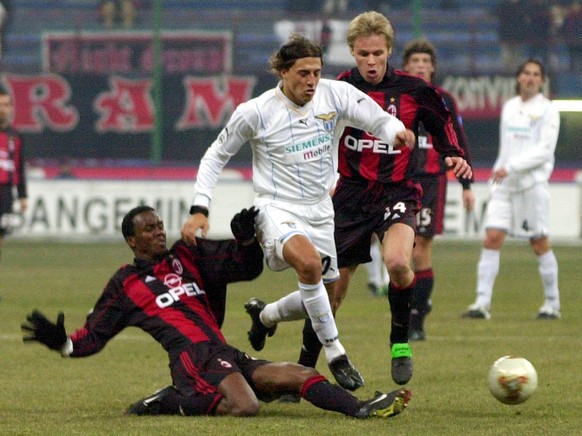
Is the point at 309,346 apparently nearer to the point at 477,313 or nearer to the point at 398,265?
the point at 398,265

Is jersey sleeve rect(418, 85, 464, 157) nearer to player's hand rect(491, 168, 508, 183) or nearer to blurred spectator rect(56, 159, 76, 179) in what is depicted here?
player's hand rect(491, 168, 508, 183)

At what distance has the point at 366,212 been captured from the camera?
786cm

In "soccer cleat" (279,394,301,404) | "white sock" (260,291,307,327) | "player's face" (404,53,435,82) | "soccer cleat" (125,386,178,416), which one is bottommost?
"soccer cleat" (279,394,301,404)

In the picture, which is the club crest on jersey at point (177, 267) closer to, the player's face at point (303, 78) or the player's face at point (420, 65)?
the player's face at point (303, 78)

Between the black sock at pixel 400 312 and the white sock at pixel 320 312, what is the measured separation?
1.23ft

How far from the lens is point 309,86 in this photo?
7.20m

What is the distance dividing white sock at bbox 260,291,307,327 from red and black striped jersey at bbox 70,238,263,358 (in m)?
0.46

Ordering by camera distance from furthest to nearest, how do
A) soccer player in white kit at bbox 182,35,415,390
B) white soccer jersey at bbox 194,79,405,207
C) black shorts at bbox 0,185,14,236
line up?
1. black shorts at bbox 0,185,14,236
2. white soccer jersey at bbox 194,79,405,207
3. soccer player in white kit at bbox 182,35,415,390

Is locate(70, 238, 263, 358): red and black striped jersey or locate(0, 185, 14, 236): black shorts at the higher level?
locate(70, 238, 263, 358): red and black striped jersey

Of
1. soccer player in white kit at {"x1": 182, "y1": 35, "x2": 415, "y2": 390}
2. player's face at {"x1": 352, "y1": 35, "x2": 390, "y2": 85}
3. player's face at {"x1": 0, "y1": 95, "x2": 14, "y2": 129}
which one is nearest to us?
soccer player in white kit at {"x1": 182, "y1": 35, "x2": 415, "y2": 390}

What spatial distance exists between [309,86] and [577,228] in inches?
553

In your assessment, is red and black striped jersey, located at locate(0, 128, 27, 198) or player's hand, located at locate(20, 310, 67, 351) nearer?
player's hand, located at locate(20, 310, 67, 351)

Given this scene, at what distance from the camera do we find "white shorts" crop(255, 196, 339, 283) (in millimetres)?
7242

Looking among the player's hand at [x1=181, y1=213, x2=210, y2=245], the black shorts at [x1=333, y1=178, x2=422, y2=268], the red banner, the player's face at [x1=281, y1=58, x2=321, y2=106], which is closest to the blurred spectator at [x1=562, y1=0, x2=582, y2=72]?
the red banner
